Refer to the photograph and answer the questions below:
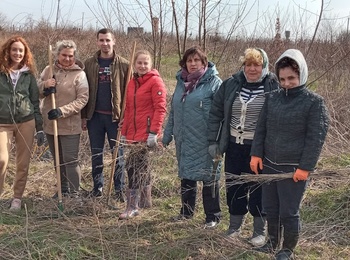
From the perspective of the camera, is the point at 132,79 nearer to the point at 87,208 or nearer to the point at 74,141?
the point at 74,141

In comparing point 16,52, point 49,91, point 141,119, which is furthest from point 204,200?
point 16,52

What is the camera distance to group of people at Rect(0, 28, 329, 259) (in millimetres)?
3107

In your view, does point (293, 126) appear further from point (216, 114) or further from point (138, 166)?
point (138, 166)

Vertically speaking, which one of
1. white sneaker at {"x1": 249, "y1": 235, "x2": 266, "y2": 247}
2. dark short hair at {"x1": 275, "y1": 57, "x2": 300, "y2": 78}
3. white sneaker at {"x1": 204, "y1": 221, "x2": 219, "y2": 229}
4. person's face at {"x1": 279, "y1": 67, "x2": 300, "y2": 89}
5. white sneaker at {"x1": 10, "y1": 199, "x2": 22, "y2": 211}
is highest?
dark short hair at {"x1": 275, "y1": 57, "x2": 300, "y2": 78}

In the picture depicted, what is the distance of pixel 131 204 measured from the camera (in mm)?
4352

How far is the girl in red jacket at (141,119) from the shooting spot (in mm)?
4086

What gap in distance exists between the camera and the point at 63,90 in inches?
175

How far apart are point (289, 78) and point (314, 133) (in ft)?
1.36

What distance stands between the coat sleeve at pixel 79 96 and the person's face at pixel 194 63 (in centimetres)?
116

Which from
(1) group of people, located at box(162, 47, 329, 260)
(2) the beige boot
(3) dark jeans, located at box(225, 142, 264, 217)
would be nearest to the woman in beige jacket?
(2) the beige boot

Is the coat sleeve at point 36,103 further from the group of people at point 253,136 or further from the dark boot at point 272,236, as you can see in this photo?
the dark boot at point 272,236

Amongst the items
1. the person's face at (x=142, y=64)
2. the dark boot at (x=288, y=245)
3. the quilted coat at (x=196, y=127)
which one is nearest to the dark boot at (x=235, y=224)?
the quilted coat at (x=196, y=127)

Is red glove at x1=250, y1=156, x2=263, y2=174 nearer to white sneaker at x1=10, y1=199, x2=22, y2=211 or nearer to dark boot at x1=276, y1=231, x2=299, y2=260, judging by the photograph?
dark boot at x1=276, y1=231, x2=299, y2=260

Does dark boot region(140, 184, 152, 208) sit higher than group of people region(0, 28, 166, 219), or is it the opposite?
group of people region(0, 28, 166, 219)
